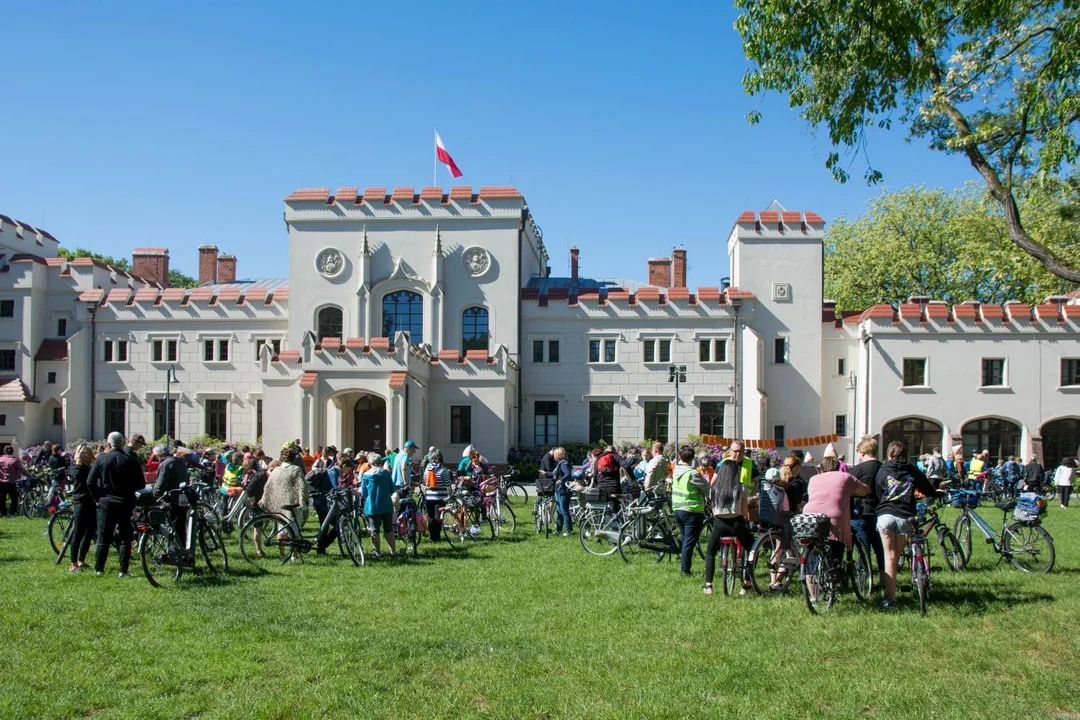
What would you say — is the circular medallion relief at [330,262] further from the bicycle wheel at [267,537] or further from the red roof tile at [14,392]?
the bicycle wheel at [267,537]

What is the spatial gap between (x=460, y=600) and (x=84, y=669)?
4.25 m

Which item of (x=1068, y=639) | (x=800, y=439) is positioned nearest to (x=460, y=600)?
(x=1068, y=639)

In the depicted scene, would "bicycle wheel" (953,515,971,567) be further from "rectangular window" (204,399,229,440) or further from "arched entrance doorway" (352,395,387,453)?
"rectangular window" (204,399,229,440)

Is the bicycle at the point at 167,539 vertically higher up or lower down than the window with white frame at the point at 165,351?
lower down

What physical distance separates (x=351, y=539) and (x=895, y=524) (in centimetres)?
754

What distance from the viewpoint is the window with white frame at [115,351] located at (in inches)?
1499

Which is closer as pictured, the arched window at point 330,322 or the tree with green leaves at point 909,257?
the arched window at point 330,322

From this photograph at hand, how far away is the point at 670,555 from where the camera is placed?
13852 millimetres

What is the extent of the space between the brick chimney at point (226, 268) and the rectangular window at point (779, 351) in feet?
88.9

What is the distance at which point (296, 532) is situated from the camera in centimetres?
1350

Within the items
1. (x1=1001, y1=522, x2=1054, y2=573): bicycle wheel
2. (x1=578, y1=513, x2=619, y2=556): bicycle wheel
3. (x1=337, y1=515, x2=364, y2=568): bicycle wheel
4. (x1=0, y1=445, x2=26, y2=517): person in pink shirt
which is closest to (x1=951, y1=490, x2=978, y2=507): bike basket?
(x1=1001, y1=522, x2=1054, y2=573): bicycle wheel

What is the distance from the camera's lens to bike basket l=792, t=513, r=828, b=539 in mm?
9836

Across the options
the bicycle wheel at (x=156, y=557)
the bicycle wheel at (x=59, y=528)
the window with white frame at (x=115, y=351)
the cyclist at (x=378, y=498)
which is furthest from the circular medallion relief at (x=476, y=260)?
the bicycle wheel at (x=156, y=557)

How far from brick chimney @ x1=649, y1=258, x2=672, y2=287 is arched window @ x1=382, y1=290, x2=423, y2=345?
38.4ft
